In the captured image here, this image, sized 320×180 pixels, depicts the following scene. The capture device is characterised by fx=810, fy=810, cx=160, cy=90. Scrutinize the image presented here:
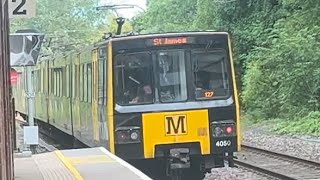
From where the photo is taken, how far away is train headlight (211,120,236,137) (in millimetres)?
12375

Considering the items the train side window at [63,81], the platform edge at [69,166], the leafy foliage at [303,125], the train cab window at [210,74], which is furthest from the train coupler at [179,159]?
the leafy foliage at [303,125]

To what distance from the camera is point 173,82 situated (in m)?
12.4

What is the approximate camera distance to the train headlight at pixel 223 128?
40.6 feet

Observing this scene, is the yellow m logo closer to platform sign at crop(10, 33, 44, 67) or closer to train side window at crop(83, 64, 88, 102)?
platform sign at crop(10, 33, 44, 67)

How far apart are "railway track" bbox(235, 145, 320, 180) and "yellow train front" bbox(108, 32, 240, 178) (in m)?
1.86

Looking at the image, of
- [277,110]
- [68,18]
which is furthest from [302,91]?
[68,18]

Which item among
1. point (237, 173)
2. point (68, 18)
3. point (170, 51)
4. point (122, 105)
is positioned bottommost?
point (237, 173)

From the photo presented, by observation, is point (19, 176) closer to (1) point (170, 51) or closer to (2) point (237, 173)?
(1) point (170, 51)

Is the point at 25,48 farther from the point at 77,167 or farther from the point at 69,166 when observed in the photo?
the point at 77,167

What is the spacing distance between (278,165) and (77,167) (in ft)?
20.0

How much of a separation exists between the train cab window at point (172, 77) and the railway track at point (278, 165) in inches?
99.8

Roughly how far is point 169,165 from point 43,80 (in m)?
16.4

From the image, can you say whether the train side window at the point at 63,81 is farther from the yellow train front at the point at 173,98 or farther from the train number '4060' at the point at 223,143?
the train number '4060' at the point at 223,143

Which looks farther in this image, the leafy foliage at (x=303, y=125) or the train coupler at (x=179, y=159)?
the leafy foliage at (x=303, y=125)
